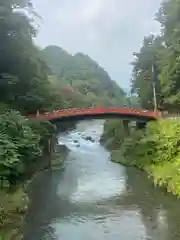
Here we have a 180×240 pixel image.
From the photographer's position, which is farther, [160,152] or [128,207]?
[160,152]

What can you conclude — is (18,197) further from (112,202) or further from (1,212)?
(112,202)

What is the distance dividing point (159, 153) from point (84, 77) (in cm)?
8947

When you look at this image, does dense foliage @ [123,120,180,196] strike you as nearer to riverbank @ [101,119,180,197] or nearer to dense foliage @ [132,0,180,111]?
riverbank @ [101,119,180,197]

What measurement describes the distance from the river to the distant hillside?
5281 cm

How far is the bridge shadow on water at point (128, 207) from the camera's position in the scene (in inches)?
1006

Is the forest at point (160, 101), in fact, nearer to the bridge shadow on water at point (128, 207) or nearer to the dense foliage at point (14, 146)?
Answer: the bridge shadow on water at point (128, 207)

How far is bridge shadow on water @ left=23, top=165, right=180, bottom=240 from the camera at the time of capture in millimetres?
25562

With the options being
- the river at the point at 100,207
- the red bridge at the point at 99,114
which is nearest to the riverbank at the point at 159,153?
the river at the point at 100,207

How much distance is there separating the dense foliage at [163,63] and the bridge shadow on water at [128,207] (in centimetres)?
1142

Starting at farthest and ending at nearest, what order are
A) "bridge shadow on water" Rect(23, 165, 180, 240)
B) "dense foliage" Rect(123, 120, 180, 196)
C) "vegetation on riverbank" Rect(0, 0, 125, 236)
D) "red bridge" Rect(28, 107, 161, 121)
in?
1. "red bridge" Rect(28, 107, 161, 121)
2. "dense foliage" Rect(123, 120, 180, 196)
3. "vegetation on riverbank" Rect(0, 0, 125, 236)
4. "bridge shadow on water" Rect(23, 165, 180, 240)

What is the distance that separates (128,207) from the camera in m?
31.4

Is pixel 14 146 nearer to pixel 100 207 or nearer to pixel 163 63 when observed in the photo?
pixel 100 207

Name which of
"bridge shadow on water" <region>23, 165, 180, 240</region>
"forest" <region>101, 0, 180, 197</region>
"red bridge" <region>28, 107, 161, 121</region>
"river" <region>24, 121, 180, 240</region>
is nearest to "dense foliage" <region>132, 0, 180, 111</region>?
"forest" <region>101, 0, 180, 197</region>

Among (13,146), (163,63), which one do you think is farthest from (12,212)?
(163,63)
